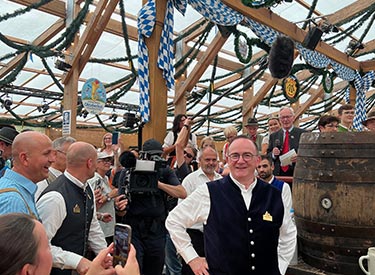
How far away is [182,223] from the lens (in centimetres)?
162

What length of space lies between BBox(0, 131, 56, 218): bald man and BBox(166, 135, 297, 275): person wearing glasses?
621 mm

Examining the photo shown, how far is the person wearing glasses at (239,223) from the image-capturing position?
59.1 inches

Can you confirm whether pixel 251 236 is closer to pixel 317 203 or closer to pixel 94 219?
pixel 317 203

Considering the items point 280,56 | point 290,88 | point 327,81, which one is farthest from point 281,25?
point 327,81

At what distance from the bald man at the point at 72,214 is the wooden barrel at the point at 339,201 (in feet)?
3.51

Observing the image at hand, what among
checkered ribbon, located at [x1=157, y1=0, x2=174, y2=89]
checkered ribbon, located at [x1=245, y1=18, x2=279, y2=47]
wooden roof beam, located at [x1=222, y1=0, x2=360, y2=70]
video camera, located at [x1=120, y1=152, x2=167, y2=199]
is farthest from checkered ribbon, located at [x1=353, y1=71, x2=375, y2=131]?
video camera, located at [x1=120, y1=152, x2=167, y2=199]

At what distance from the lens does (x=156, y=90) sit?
10.8 ft

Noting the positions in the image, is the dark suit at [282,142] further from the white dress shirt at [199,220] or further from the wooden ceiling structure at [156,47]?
the white dress shirt at [199,220]

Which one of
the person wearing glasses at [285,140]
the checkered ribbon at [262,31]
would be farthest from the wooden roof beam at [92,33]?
the person wearing glasses at [285,140]

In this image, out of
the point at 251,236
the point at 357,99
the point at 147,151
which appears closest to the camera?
the point at 251,236

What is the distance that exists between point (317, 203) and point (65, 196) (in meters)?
1.24

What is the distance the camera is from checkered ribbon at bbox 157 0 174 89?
10.9 feet

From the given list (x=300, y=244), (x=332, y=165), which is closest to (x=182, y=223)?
(x=300, y=244)

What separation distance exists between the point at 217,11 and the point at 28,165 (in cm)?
305
